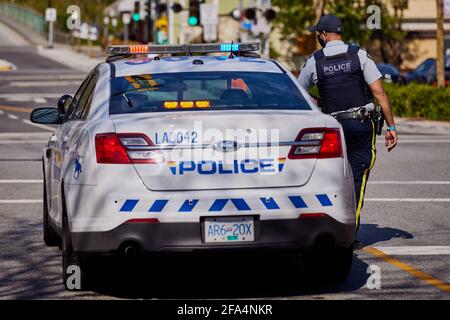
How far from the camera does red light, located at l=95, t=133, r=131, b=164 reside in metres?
8.41

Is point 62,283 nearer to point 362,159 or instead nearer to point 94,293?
point 94,293

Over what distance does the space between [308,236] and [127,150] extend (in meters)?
1.33

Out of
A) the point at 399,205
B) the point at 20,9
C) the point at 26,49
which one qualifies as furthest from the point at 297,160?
the point at 20,9

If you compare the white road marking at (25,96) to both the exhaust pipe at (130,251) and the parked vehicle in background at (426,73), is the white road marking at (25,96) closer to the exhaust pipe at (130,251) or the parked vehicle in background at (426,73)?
the parked vehicle in background at (426,73)

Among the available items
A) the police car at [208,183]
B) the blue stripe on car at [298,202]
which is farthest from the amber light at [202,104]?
the blue stripe on car at [298,202]

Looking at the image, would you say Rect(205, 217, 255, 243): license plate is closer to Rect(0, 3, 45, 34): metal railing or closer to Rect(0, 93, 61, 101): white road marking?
Rect(0, 93, 61, 101): white road marking

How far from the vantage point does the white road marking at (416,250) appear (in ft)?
35.3

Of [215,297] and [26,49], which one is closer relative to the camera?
[215,297]

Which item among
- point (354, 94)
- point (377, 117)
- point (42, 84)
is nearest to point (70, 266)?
point (354, 94)

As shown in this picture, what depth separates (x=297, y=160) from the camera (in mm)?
8547

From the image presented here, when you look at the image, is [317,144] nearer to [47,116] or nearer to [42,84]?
[47,116]

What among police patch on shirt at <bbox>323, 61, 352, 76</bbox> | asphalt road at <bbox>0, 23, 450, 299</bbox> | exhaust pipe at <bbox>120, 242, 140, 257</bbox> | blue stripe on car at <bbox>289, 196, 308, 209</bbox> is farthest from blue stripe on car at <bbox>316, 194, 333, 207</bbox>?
police patch on shirt at <bbox>323, 61, 352, 76</bbox>

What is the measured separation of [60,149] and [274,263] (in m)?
2.00
